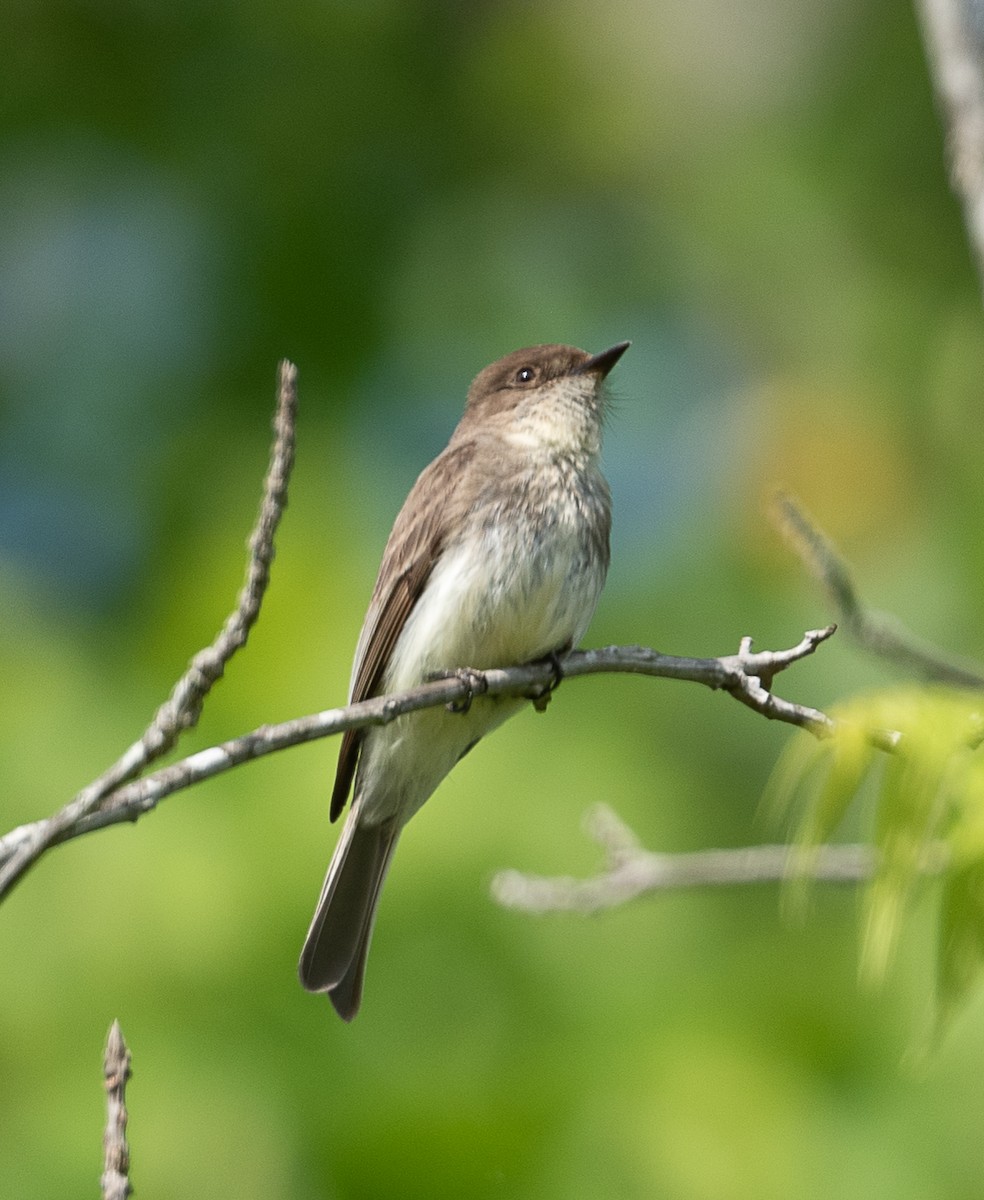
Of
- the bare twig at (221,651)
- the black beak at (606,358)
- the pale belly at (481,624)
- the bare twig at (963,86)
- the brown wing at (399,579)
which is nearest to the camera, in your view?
the bare twig at (221,651)

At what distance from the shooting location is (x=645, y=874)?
160 inches

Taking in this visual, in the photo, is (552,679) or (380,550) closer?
(552,679)

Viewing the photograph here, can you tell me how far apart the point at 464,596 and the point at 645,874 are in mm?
799

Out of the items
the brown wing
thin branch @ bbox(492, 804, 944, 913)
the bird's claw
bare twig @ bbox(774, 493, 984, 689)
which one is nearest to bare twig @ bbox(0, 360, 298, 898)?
bare twig @ bbox(774, 493, 984, 689)

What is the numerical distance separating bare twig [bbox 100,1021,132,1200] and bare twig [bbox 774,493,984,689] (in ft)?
3.92

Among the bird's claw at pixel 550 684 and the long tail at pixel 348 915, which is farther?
the long tail at pixel 348 915

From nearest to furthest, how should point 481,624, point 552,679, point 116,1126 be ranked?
point 116,1126 → point 552,679 → point 481,624

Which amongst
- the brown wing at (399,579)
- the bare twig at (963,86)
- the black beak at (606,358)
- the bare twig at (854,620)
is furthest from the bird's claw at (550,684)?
the bare twig at (963,86)

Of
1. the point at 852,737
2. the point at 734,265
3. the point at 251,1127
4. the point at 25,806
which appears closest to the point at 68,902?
the point at 25,806

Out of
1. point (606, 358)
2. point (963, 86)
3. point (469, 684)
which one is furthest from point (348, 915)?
point (963, 86)

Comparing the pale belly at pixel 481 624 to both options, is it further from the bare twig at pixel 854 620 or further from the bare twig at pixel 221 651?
the bare twig at pixel 854 620

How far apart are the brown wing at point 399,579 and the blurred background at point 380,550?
1.47m

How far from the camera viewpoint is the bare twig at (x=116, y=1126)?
230 centimetres

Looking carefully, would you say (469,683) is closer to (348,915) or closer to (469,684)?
(469,684)
